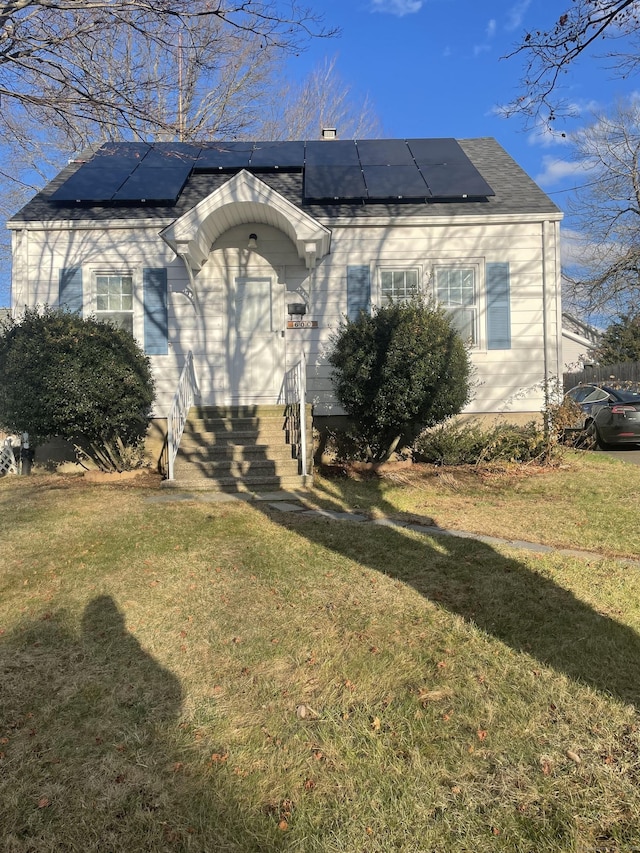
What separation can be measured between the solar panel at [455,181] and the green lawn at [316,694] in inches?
270

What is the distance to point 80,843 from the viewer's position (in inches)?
69.2

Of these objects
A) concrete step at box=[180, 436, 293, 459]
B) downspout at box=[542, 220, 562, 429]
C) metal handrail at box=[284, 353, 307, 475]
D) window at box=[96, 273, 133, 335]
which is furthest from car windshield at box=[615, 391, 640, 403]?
window at box=[96, 273, 133, 335]

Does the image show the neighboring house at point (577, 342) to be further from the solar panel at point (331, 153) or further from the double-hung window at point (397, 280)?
the double-hung window at point (397, 280)

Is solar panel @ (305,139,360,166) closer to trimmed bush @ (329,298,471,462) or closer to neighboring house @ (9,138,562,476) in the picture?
neighboring house @ (9,138,562,476)

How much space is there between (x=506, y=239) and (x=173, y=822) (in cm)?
974

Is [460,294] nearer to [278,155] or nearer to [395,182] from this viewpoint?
[395,182]

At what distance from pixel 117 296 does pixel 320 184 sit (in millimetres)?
4336

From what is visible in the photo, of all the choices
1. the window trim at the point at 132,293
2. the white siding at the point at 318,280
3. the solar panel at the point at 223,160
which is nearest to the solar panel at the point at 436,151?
the white siding at the point at 318,280

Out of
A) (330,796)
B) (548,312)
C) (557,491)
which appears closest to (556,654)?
(330,796)

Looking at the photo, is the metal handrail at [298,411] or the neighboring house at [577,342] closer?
the metal handrail at [298,411]

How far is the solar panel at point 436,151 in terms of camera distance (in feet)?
35.7

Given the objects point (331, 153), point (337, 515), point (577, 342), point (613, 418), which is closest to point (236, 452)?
point (337, 515)

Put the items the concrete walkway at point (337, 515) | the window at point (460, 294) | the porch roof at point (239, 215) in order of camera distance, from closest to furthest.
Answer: the concrete walkway at point (337, 515) < the porch roof at point (239, 215) < the window at point (460, 294)

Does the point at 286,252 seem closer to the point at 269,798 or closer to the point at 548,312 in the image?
the point at 548,312
